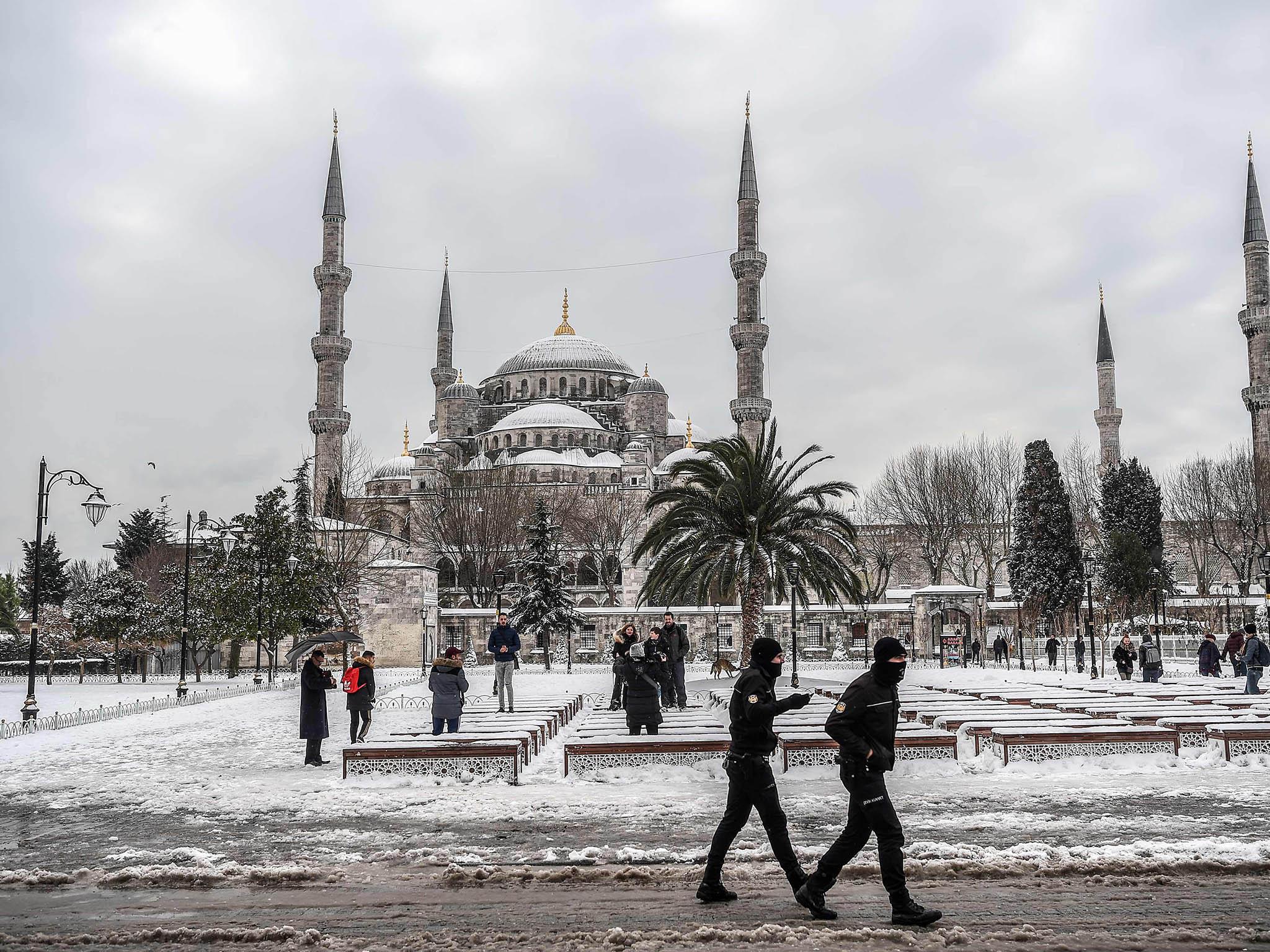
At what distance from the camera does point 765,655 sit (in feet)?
20.4

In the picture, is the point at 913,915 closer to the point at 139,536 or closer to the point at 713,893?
the point at 713,893

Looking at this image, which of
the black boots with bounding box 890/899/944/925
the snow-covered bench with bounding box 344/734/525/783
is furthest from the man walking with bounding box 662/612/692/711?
the black boots with bounding box 890/899/944/925

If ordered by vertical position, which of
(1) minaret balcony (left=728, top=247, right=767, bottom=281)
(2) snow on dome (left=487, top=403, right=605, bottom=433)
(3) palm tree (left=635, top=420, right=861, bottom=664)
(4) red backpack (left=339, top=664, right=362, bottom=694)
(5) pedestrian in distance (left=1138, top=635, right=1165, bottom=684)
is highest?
(1) minaret balcony (left=728, top=247, right=767, bottom=281)

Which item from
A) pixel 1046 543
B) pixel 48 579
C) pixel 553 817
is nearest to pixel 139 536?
pixel 48 579

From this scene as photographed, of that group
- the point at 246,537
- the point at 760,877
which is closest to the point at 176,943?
the point at 760,877

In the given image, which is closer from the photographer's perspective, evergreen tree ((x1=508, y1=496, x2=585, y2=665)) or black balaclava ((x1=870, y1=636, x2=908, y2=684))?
black balaclava ((x1=870, y1=636, x2=908, y2=684))

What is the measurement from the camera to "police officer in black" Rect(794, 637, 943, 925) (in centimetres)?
545

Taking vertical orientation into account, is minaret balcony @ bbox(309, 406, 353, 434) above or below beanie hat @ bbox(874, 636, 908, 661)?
above

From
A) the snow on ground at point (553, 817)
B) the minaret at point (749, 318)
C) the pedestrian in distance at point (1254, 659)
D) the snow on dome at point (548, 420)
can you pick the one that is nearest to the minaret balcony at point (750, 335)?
the minaret at point (749, 318)

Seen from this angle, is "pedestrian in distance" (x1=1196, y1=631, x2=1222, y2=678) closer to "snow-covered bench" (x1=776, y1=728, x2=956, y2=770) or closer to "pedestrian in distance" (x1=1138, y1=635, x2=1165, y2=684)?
"pedestrian in distance" (x1=1138, y1=635, x2=1165, y2=684)

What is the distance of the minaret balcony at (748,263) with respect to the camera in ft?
166

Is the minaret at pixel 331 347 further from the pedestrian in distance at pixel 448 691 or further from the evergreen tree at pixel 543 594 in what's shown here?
the pedestrian in distance at pixel 448 691

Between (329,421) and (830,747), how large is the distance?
4374 cm

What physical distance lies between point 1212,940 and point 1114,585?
36975mm
